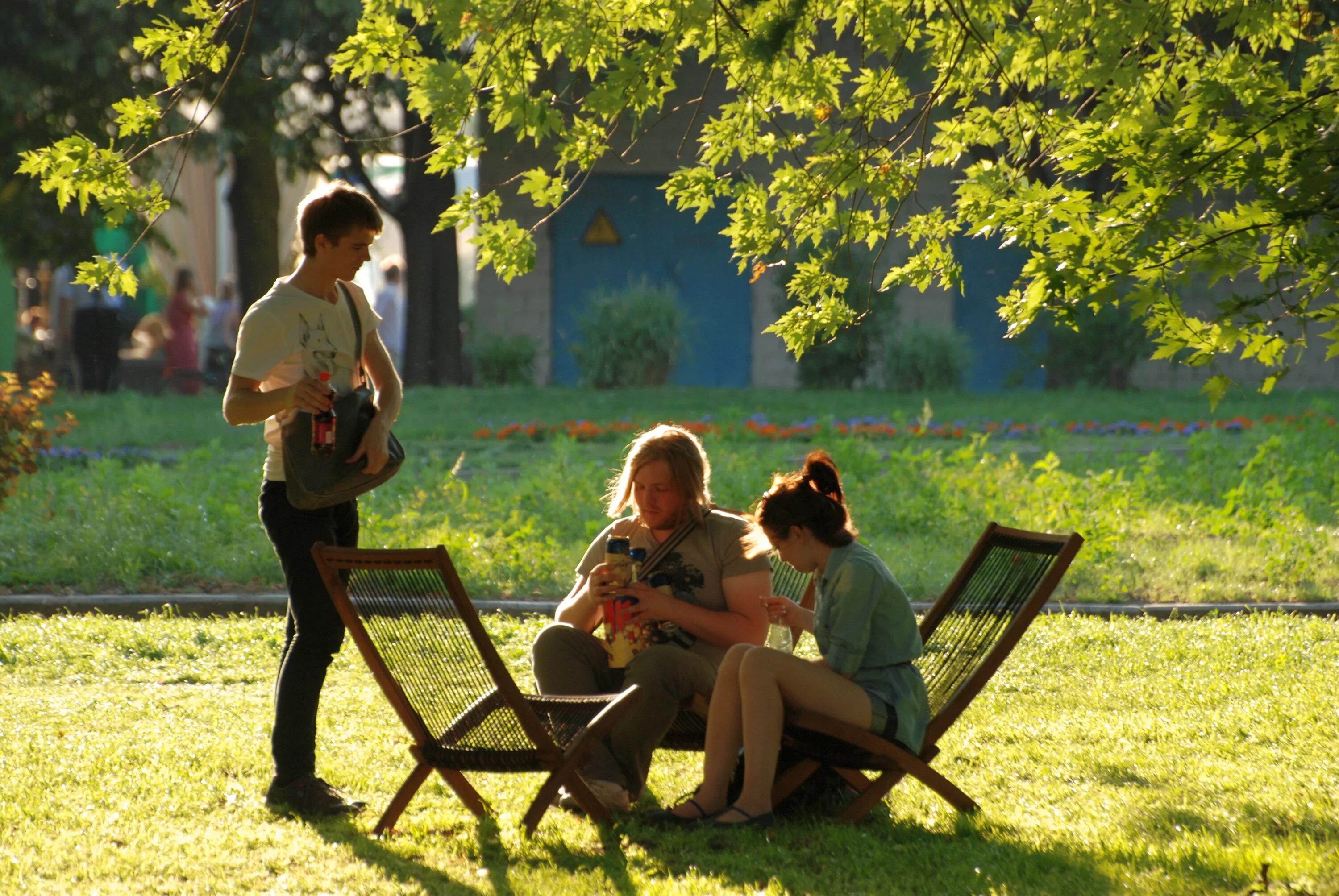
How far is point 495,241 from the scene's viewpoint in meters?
5.83

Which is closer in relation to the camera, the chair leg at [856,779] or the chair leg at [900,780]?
the chair leg at [900,780]

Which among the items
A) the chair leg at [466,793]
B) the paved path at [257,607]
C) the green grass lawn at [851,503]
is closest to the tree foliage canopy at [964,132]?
the chair leg at [466,793]

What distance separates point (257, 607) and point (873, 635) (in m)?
4.90

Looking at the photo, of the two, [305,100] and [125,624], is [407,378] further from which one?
[125,624]

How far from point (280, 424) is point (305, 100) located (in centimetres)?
1617

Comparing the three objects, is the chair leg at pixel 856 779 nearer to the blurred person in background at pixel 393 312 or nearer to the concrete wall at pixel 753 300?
the concrete wall at pixel 753 300

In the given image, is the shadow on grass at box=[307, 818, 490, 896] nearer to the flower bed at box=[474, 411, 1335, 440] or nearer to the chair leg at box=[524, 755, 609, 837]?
the chair leg at box=[524, 755, 609, 837]

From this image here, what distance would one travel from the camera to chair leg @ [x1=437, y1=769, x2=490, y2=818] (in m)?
4.69

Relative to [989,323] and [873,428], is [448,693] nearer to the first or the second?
[873,428]

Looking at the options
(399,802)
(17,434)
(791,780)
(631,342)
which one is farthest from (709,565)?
(631,342)

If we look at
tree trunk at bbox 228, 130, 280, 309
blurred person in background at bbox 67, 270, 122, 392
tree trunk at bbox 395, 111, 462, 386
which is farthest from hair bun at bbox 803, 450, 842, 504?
blurred person in background at bbox 67, 270, 122, 392

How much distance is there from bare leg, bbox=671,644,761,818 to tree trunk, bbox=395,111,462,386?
17.2 m

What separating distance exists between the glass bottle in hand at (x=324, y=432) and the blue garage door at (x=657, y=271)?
727 inches

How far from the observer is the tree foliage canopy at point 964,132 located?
4133mm
